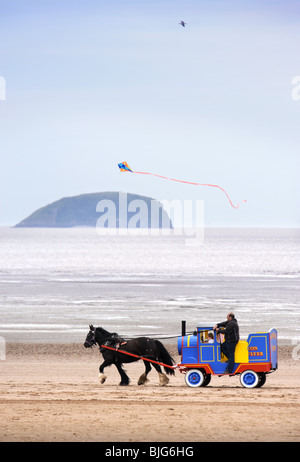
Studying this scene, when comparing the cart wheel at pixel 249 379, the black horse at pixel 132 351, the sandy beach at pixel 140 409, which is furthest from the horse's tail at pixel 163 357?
the cart wheel at pixel 249 379

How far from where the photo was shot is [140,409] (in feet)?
51.8

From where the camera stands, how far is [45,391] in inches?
720

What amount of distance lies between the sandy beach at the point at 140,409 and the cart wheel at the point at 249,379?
0.61 feet

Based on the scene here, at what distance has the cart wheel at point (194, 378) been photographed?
1862cm

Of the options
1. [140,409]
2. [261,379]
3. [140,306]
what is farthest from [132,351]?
[140,306]

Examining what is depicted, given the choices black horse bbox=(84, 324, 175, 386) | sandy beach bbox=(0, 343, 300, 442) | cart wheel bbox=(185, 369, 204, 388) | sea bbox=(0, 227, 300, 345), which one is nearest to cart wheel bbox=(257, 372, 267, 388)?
sandy beach bbox=(0, 343, 300, 442)

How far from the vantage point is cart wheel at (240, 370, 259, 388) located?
60.6 ft

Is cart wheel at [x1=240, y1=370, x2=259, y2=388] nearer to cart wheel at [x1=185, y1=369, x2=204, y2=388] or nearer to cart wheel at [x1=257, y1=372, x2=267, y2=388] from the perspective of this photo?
cart wheel at [x1=257, y1=372, x2=267, y2=388]

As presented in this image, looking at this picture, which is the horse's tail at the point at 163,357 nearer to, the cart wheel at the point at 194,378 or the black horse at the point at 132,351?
the black horse at the point at 132,351

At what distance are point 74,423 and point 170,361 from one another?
5126mm

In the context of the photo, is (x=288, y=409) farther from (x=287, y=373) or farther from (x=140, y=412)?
(x=287, y=373)

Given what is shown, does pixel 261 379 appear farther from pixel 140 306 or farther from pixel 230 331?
pixel 140 306
